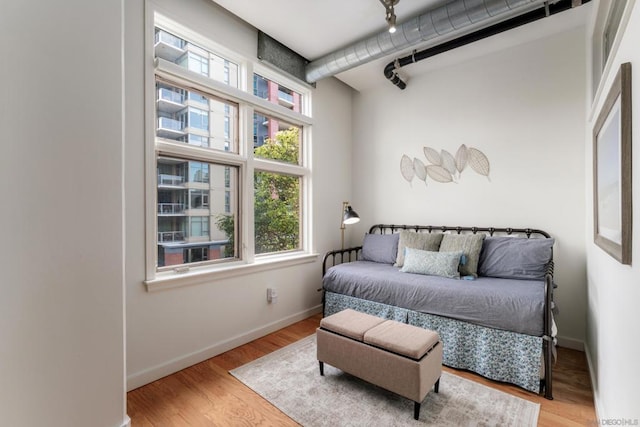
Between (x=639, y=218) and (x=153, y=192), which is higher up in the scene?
(x=153, y=192)

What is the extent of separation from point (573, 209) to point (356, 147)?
8.20ft

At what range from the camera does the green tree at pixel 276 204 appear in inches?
122

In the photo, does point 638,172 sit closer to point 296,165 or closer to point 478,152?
point 478,152

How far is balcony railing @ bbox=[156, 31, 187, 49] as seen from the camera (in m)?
2.36

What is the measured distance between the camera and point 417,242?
3.23 metres

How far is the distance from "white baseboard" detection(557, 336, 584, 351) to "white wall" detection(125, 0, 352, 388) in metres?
2.42

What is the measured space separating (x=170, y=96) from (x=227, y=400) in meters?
2.28

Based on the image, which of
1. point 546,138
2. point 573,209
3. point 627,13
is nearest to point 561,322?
point 573,209

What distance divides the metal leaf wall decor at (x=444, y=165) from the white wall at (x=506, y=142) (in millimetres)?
56

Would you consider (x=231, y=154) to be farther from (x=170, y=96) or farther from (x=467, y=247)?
(x=467, y=247)

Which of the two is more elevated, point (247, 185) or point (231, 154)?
point (231, 154)

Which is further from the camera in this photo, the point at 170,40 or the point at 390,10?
the point at 170,40

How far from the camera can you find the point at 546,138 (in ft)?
9.51

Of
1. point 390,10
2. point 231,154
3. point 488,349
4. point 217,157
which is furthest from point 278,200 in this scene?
point 488,349
